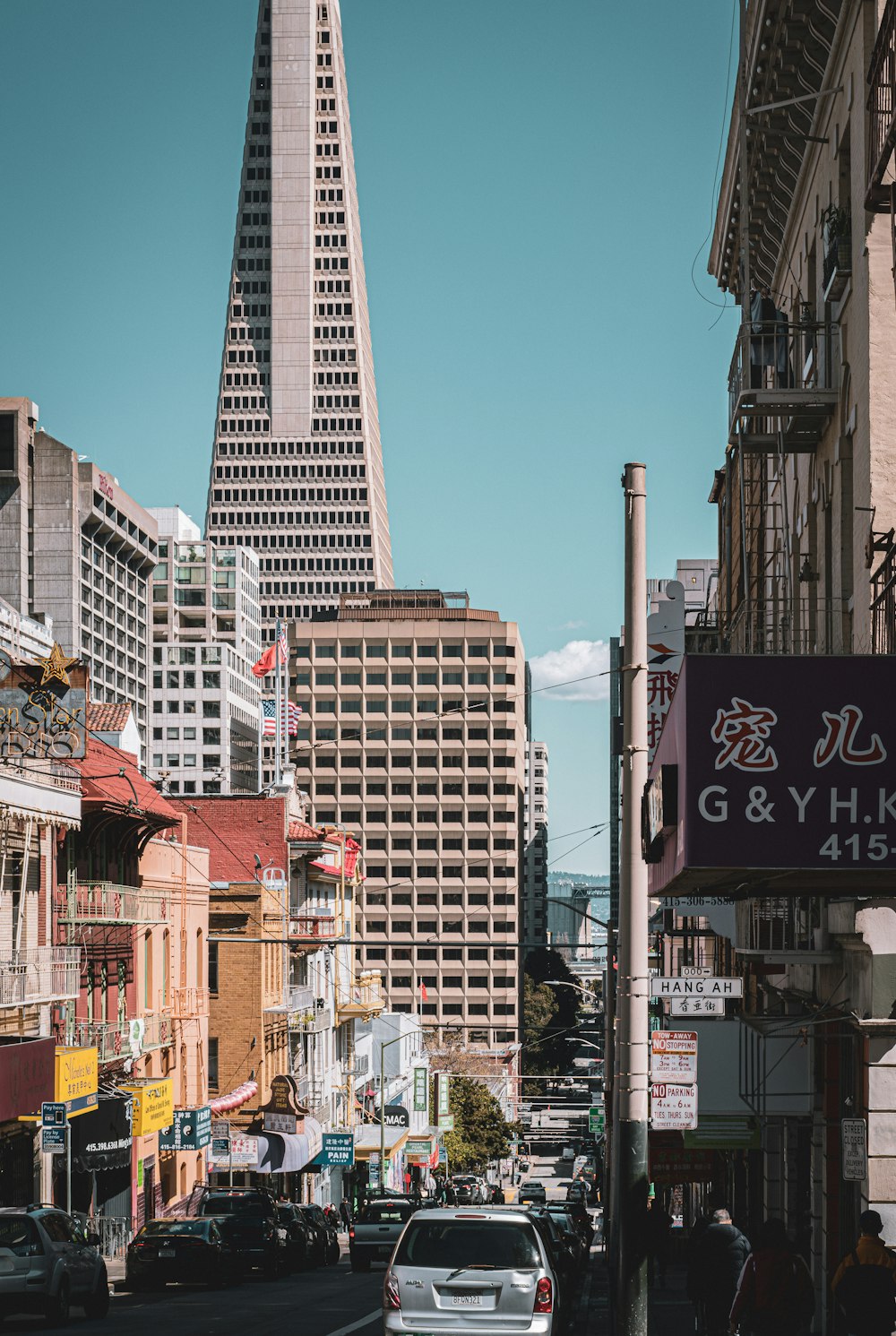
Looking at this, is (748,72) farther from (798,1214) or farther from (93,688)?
(93,688)

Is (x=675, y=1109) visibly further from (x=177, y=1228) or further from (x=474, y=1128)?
(x=474, y=1128)

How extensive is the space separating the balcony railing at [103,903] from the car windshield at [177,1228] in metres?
9.06

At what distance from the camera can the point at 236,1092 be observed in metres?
53.6

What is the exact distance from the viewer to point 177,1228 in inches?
1224

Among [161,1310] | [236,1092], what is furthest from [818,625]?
[236,1092]

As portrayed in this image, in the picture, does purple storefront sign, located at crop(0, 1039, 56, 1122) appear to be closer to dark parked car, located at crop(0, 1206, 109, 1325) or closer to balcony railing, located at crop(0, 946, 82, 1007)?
balcony railing, located at crop(0, 946, 82, 1007)

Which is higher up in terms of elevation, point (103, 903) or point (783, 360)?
point (783, 360)

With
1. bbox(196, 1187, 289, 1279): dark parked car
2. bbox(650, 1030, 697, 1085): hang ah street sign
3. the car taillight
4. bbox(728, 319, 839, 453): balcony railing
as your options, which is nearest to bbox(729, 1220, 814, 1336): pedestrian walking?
bbox(650, 1030, 697, 1085): hang ah street sign

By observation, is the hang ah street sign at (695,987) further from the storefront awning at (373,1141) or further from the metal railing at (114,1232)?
the storefront awning at (373,1141)

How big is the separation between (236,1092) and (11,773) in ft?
68.8

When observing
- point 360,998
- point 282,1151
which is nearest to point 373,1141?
point 360,998

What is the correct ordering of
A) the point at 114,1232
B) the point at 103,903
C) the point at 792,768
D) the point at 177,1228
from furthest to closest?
the point at 114,1232
the point at 103,903
the point at 177,1228
the point at 792,768

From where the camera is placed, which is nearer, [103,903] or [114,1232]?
[103,903]

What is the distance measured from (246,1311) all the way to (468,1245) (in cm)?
1010
